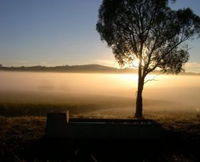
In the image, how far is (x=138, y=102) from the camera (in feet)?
117

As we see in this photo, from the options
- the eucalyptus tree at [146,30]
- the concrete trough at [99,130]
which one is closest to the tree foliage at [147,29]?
the eucalyptus tree at [146,30]

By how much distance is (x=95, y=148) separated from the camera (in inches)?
766

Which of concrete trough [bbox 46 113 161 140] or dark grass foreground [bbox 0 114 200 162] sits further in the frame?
concrete trough [bbox 46 113 161 140]

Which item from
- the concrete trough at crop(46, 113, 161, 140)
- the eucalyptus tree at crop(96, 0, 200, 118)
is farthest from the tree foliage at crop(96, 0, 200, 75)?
the concrete trough at crop(46, 113, 161, 140)

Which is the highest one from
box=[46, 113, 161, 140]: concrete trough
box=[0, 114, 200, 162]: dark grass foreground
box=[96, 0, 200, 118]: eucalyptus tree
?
box=[96, 0, 200, 118]: eucalyptus tree

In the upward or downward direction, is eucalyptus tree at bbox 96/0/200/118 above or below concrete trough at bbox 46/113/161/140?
above

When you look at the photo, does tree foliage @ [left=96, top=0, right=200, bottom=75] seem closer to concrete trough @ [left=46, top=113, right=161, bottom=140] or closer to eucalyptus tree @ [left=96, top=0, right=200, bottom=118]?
eucalyptus tree @ [left=96, top=0, right=200, bottom=118]

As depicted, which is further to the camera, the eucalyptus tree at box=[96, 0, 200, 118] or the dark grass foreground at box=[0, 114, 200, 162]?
the eucalyptus tree at box=[96, 0, 200, 118]

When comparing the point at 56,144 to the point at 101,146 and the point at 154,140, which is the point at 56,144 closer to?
the point at 101,146

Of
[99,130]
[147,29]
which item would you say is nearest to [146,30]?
[147,29]

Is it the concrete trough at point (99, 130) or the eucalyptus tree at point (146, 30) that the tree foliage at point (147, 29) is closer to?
the eucalyptus tree at point (146, 30)

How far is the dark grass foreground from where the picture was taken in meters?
17.7

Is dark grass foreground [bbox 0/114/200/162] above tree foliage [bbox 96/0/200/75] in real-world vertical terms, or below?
below

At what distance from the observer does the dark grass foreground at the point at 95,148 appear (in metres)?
17.7
